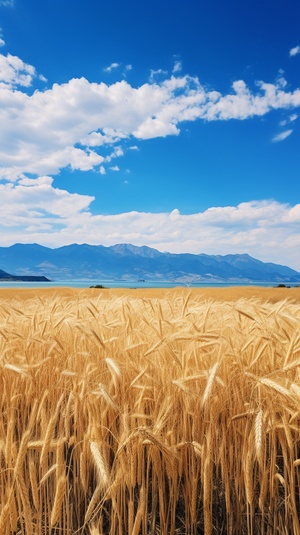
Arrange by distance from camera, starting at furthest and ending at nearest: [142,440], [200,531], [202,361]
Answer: [202,361]
[200,531]
[142,440]

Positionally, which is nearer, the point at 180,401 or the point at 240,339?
the point at 180,401

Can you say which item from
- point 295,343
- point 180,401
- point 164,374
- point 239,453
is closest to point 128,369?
point 164,374

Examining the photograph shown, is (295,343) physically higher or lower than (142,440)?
higher

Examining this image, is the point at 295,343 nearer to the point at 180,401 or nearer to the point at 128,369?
the point at 180,401

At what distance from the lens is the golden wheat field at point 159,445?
4.49 feet

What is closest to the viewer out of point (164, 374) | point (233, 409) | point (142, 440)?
point (142, 440)

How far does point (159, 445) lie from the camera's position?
1.26 metres

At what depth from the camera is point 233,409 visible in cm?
197

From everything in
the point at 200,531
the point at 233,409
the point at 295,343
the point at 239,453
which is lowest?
the point at 200,531

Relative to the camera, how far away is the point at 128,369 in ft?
7.60

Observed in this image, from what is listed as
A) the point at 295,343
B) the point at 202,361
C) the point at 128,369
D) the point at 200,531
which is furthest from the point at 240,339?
the point at 200,531

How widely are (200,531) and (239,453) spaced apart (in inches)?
15.1

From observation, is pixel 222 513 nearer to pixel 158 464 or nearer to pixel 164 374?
pixel 158 464

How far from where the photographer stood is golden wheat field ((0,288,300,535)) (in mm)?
1369
